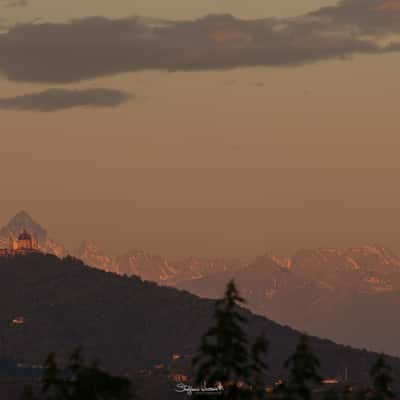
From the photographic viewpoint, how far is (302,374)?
355 feet

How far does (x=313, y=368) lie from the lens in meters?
108

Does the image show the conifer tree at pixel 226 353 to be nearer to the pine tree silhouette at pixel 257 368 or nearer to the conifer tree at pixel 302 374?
the pine tree silhouette at pixel 257 368

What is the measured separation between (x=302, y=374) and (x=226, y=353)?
450 cm

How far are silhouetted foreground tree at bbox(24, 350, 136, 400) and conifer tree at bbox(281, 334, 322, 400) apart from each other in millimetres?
11345

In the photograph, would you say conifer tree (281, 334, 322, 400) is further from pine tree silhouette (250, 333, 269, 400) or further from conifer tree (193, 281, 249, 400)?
conifer tree (193, 281, 249, 400)

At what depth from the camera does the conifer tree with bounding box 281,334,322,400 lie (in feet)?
347

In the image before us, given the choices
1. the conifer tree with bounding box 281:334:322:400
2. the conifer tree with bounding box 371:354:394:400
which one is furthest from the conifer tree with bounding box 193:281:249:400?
the conifer tree with bounding box 371:354:394:400

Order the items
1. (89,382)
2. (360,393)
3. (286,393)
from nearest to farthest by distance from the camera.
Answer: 1. (286,393)
2. (89,382)
3. (360,393)

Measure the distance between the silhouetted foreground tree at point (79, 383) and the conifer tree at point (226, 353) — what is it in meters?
6.75

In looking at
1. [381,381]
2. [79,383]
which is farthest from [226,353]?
[381,381]

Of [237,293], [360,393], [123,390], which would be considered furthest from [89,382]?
[360,393]

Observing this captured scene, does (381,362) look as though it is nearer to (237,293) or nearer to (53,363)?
(237,293)

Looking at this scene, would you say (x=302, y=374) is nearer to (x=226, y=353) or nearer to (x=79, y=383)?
(x=226, y=353)

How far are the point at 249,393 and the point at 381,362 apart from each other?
8.57 metres
